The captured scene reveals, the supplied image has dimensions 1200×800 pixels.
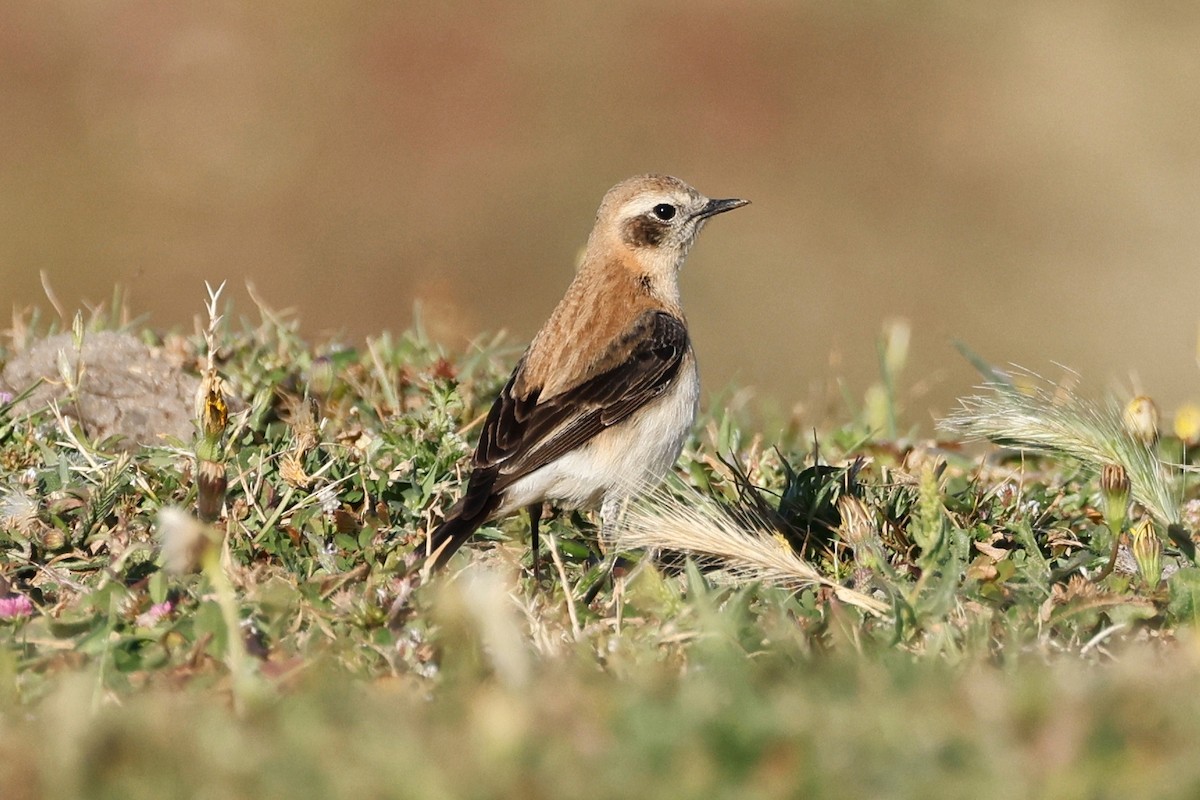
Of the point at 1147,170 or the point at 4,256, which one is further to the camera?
the point at 1147,170

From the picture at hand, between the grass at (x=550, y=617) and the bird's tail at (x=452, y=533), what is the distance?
0.45ft

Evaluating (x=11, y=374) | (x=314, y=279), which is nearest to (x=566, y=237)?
(x=314, y=279)

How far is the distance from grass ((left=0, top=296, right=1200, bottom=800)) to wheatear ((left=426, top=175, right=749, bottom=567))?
0.25m

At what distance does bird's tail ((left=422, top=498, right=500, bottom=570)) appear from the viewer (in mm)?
5805

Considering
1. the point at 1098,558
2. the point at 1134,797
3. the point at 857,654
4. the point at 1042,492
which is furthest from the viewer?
the point at 1042,492

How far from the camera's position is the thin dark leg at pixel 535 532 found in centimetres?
624

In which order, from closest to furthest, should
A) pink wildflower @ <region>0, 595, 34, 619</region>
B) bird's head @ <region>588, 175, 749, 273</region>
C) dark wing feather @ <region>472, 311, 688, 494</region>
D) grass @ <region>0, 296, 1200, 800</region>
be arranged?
grass @ <region>0, 296, 1200, 800</region> → pink wildflower @ <region>0, 595, 34, 619</region> → dark wing feather @ <region>472, 311, 688, 494</region> → bird's head @ <region>588, 175, 749, 273</region>

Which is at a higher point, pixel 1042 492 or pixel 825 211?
pixel 825 211

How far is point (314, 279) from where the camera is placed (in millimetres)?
21172

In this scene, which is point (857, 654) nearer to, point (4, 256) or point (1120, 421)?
point (1120, 421)

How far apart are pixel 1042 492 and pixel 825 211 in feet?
51.5

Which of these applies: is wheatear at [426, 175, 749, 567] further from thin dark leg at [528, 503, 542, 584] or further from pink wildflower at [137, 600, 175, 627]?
pink wildflower at [137, 600, 175, 627]

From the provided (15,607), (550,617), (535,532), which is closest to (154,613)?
(15,607)

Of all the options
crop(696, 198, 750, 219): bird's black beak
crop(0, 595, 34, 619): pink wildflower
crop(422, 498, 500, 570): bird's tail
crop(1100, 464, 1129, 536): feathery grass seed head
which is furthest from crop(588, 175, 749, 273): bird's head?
crop(0, 595, 34, 619): pink wildflower
